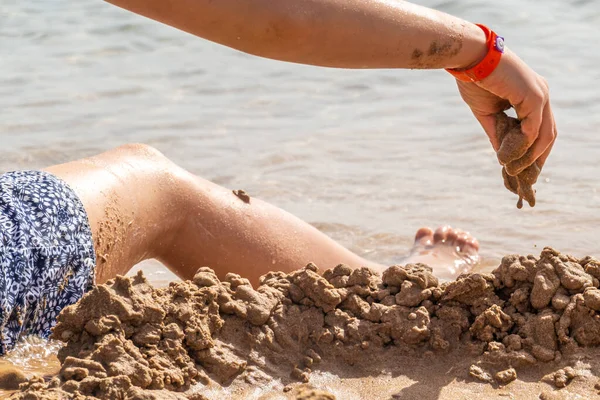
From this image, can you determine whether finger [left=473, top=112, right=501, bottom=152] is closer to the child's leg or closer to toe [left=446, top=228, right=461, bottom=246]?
the child's leg

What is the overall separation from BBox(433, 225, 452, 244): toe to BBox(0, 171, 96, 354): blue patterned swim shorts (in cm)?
216

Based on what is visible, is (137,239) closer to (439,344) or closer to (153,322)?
(153,322)

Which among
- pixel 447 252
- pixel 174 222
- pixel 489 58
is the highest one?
pixel 489 58

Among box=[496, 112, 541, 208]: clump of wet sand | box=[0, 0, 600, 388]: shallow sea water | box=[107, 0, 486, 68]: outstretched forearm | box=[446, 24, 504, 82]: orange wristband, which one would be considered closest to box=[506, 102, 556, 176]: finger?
box=[496, 112, 541, 208]: clump of wet sand

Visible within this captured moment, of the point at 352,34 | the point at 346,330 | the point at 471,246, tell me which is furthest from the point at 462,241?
the point at 352,34

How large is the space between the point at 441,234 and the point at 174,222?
1.82 meters

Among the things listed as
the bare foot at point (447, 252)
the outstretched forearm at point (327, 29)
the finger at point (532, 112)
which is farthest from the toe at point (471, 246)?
the outstretched forearm at point (327, 29)

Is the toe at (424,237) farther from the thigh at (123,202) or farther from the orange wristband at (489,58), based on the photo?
the orange wristband at (489,58)

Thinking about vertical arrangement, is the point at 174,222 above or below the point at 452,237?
above

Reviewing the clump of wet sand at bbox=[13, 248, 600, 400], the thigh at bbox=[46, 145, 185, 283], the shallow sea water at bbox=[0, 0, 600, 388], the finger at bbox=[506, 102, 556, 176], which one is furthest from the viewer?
the shallow sea water at bbox=[0, 0, 600, 388]

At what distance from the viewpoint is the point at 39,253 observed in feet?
7.79

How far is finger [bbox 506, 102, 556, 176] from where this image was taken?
7.49ft

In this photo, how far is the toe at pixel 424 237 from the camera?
4.26 metres

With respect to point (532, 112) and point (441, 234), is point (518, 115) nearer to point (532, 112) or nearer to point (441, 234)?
point (532, 112)
